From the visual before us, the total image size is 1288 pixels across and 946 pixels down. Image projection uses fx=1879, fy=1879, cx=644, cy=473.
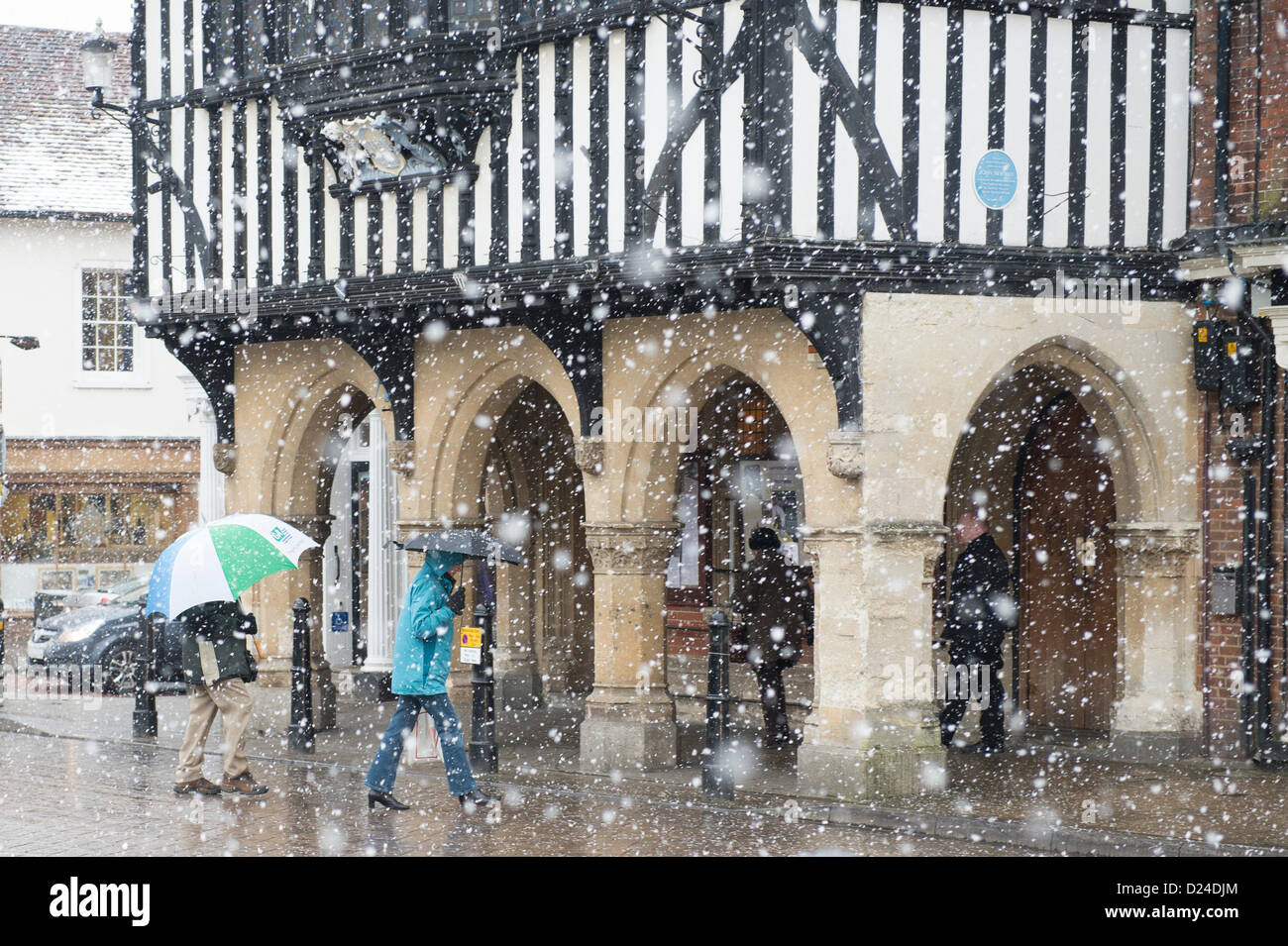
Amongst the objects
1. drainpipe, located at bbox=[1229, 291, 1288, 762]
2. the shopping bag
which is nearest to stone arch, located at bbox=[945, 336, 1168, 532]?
drainpipe, located at bbox=[1229, 291, 1288, 762]

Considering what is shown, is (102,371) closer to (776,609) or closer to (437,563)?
(776,609)

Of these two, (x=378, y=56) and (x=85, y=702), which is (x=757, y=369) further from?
(x=85, y=702)

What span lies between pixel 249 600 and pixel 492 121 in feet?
18.2

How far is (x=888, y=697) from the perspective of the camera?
41.7 feet

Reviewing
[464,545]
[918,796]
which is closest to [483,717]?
[464,545]

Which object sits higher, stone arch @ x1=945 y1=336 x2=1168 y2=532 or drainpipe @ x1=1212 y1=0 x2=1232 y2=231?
drainpipe @ x1=1212 y1=0 x2=1232 y2=231

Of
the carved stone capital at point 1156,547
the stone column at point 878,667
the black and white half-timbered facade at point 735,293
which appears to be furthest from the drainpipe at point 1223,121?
the stone column at point 878,667

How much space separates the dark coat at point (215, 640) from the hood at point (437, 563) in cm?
148

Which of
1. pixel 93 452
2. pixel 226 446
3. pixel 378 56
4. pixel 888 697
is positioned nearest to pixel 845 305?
pixel 888 697

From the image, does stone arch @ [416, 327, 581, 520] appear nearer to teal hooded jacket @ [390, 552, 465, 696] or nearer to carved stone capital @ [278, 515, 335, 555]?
carved stone capital @ [278, 515, 335, 555]

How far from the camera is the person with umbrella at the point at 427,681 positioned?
11555 millimetres

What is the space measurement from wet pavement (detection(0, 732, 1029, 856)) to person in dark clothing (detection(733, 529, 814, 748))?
2653 millimetres

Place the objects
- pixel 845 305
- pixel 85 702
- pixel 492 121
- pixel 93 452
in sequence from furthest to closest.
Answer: pixel 93 452 < pixel 85 702 < pixel 492 121 < pixel 845 305

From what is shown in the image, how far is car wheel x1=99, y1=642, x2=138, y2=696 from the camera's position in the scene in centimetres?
2142
